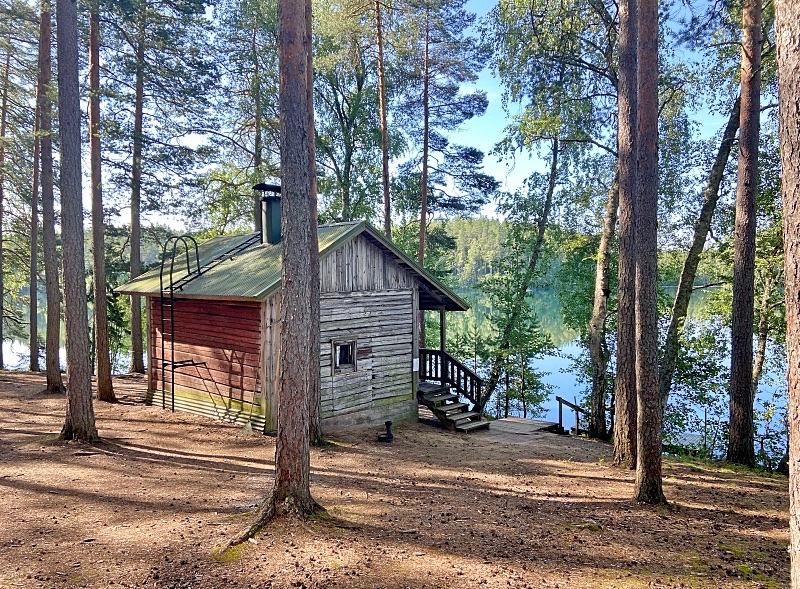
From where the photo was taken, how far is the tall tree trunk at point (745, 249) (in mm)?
10852

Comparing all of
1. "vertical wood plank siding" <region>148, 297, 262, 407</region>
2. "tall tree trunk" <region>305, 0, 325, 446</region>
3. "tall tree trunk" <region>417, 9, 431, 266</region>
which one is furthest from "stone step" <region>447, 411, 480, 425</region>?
"tall tree trunk" <region>417, 9, 431, 266</region>

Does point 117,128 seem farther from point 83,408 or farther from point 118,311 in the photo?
point 118,311

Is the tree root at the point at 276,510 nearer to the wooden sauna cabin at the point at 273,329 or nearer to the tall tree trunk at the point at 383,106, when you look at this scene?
the wooden sauna cabin at the point at 273,329

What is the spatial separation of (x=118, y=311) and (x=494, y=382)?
18235mm

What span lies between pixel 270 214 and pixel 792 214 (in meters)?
13.1

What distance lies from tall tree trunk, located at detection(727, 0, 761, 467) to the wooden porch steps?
6084 mm

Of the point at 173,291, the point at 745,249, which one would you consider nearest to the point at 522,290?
the point at 745,249

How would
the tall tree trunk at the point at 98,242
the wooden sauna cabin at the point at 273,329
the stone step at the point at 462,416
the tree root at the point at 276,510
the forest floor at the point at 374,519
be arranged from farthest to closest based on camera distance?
the stone step at the point at 462,416 → the tall tree trunk at the point at 98,242 → the wooden sauna cabin at the point at 273,329 → the tree root at the point at 276,510 → the forest floor at the point at 374,519

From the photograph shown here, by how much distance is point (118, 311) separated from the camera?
26.0m

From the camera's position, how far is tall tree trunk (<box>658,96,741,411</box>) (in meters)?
13.4

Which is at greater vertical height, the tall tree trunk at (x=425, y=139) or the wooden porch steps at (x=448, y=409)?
the tall tree trunk at (x=425, y=139)

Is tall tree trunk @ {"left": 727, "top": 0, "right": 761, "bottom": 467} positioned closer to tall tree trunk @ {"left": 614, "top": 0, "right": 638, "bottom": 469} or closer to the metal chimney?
tall tree trunk @ {"left": 614, "top": 0, "right": 638, "bottom": 469}

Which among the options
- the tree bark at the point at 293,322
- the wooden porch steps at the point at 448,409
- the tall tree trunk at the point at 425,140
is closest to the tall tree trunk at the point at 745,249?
the wooden porch steps at the point at 448,409

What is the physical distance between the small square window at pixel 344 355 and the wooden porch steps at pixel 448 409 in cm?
267
